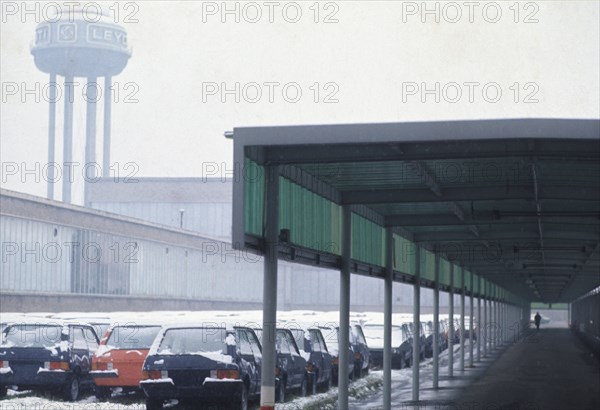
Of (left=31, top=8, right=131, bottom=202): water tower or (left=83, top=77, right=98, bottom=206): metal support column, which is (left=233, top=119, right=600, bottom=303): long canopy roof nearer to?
(left=83, top=77, right=98, bottom=206): metal support column

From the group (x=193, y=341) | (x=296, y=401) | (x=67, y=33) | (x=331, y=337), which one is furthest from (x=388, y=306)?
(x=67, y=33)

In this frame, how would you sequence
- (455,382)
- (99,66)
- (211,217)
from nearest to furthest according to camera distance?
1. (455,382)
2. (211,217)
3. (99,66)

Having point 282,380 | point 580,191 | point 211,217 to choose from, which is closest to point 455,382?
point 282,380

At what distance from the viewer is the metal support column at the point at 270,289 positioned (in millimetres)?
13523

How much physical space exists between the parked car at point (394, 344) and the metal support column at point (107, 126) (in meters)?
80.1

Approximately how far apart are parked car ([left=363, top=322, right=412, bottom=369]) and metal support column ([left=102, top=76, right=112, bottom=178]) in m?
80.1

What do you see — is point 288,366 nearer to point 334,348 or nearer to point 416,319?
point 416,319

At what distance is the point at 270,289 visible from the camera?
14031mm

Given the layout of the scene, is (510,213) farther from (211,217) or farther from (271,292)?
(211,217)

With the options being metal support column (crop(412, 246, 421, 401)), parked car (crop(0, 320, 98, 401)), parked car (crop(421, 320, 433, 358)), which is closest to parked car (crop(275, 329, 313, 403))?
metal support column (crop(412, 246, 421, 401))

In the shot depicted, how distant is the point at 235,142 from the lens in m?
13.0

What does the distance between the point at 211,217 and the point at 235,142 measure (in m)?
88.4

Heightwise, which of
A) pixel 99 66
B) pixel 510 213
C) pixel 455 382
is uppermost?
pixel 99 66

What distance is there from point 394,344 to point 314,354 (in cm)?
1261
